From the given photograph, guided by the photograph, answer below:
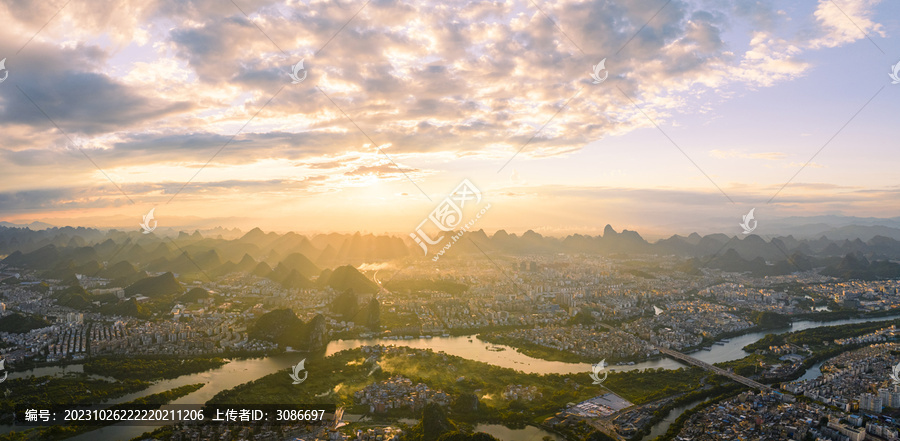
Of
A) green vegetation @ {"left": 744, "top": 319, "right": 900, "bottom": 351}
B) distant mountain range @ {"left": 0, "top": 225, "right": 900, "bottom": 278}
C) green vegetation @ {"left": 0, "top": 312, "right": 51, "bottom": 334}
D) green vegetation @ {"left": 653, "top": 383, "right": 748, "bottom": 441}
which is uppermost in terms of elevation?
distant mountain range @ {"left": 0, "top": 225, "right": 900, "bottom": 278}

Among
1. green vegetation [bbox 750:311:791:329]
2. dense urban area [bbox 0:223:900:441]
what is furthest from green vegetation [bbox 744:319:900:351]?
green vegetation [bbox 750:311:791:329]

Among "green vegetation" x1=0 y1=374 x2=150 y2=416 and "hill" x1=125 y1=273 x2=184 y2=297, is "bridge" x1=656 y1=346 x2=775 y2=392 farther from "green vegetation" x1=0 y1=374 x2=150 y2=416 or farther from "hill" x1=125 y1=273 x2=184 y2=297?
"hill" x1=125 y1=273 x2=184 y2=297

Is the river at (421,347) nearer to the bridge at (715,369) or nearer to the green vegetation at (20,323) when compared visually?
the bridge at (715,369)

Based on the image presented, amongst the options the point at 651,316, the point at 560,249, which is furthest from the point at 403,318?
the point at 560,249

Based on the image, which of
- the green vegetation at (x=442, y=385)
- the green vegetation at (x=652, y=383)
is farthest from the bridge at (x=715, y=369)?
the green vegetation at (x=442, y=385)

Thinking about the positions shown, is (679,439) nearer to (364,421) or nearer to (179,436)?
(364,421)

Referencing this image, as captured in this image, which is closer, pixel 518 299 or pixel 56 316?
pixel 56 316
